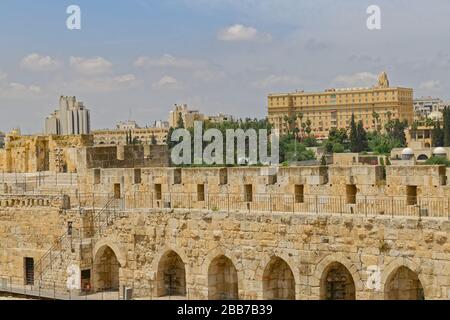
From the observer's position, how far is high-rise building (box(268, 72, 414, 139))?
178m

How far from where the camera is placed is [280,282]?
20906 millimetres

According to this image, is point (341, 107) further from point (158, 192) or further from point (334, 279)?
point (334, 279)

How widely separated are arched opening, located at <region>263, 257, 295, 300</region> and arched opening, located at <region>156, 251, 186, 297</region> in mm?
2975

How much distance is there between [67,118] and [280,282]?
77.0 feet

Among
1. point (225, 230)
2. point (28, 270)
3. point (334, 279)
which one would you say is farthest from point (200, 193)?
point (28, 270)

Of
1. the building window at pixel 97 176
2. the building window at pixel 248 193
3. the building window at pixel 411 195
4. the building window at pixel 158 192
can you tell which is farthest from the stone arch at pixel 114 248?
the building window at pixel 411 195

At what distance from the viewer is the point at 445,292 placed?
17328 mm

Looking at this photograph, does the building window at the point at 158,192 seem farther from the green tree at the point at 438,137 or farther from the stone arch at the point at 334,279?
the green tree at the point at 438,137

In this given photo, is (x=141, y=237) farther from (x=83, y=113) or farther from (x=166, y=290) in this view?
(x=83, y=113)

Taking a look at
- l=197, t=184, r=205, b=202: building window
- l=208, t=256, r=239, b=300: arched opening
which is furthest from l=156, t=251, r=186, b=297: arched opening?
l=197, t=184, r=205, b=202: building window

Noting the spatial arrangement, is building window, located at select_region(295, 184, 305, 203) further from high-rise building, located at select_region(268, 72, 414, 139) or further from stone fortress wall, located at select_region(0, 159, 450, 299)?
high-rise building, located at select_region(268, 72, 414, 139)

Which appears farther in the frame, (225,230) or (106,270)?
(106,270)
